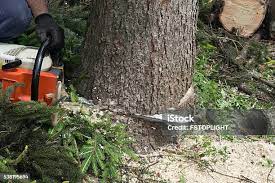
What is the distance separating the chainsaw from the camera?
2.71 metres

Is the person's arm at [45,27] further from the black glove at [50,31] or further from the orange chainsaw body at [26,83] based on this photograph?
the orange chainsaw body at [26,83]

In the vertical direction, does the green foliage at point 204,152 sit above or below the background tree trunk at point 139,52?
below

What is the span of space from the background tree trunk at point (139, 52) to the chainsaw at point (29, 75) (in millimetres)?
366

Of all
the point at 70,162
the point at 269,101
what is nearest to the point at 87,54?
the point at 70,162

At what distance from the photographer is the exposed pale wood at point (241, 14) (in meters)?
4.65

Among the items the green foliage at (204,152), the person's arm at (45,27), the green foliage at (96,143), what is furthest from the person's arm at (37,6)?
the green foliage at (204,152)

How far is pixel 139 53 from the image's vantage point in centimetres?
300

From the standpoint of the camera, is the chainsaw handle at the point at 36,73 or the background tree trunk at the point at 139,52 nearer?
the chainsaw handle at the point at 36,73

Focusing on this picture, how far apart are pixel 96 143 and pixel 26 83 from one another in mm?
497

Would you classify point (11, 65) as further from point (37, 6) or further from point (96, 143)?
point (96, 143)

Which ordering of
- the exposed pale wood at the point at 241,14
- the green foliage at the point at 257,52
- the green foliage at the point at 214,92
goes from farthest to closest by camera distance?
the exposed pale wood at the point at 241,14
the green foliage at the point at 257,52
the green foliage at the point at 214,92

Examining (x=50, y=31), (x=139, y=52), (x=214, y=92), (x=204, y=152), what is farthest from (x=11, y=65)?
(x=214, y=92)

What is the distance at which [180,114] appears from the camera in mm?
3213

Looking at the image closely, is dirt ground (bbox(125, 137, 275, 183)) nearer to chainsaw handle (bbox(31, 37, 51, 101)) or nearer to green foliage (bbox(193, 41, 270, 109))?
green foliage (bbox(193, 41, 270, 109))
